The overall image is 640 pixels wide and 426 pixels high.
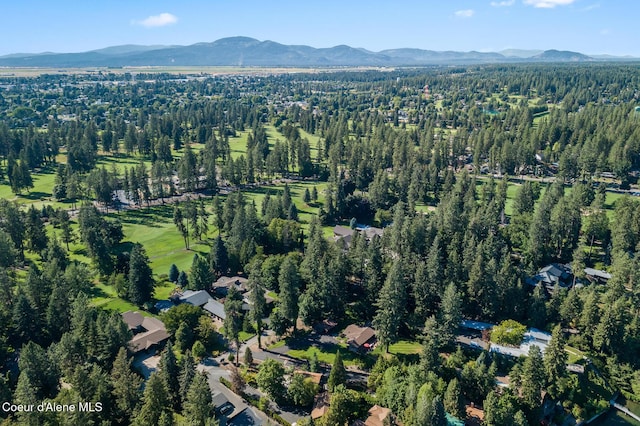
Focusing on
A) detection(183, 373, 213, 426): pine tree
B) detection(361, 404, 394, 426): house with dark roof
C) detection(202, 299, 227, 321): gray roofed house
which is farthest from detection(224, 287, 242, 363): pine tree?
detection(361, 404, 394, 426): house with dark roof

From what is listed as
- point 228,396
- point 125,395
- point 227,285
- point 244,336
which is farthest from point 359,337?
point 125,395

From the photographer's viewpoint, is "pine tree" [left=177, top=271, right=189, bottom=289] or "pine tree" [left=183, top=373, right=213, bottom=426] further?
"pine tree" [left=177, top=271, right=189, bottom=289]

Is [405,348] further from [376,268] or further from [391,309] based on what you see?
[376,268]

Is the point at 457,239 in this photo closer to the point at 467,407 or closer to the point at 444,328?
the point at 444,328

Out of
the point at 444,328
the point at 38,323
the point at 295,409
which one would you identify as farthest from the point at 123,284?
the point at 444,328

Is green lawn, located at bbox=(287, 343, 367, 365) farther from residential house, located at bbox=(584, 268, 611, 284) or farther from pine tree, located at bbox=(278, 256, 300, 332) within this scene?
residential house, located at bbox=(584, 268, 611, 284)
